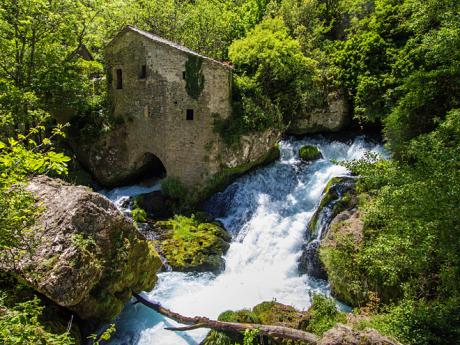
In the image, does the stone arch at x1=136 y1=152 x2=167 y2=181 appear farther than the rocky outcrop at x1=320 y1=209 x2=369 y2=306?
Yes

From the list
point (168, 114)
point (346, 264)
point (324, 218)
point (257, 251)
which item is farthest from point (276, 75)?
point (346, 264)

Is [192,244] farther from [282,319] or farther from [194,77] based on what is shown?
[194,77]

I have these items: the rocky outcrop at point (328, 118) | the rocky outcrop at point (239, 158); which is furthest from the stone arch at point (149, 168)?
the rocky outcrop at point (328, 118)

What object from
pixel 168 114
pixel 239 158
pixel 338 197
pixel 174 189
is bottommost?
pixel 174 189

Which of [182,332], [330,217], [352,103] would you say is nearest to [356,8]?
[352,103]

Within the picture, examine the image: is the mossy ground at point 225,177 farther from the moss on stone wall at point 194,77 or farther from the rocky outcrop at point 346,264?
the rocky outcrop at point 346,264

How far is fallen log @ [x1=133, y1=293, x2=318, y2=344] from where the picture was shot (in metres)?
7.15

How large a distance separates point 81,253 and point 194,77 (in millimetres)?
10747

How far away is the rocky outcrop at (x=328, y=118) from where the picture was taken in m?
18.5

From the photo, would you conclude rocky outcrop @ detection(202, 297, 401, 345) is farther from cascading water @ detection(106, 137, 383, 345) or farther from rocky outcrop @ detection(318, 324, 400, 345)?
rocky outcrop @ detection(318, 324, 400, 345)

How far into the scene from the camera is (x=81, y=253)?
6648mm

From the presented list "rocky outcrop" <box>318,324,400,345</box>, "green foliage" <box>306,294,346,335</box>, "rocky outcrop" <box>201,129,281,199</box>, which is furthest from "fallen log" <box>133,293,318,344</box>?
"rocky outcrop" <box>201,129,281,199</box>

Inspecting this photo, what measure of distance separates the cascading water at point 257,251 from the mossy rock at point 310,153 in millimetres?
311

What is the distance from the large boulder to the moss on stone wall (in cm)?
895
